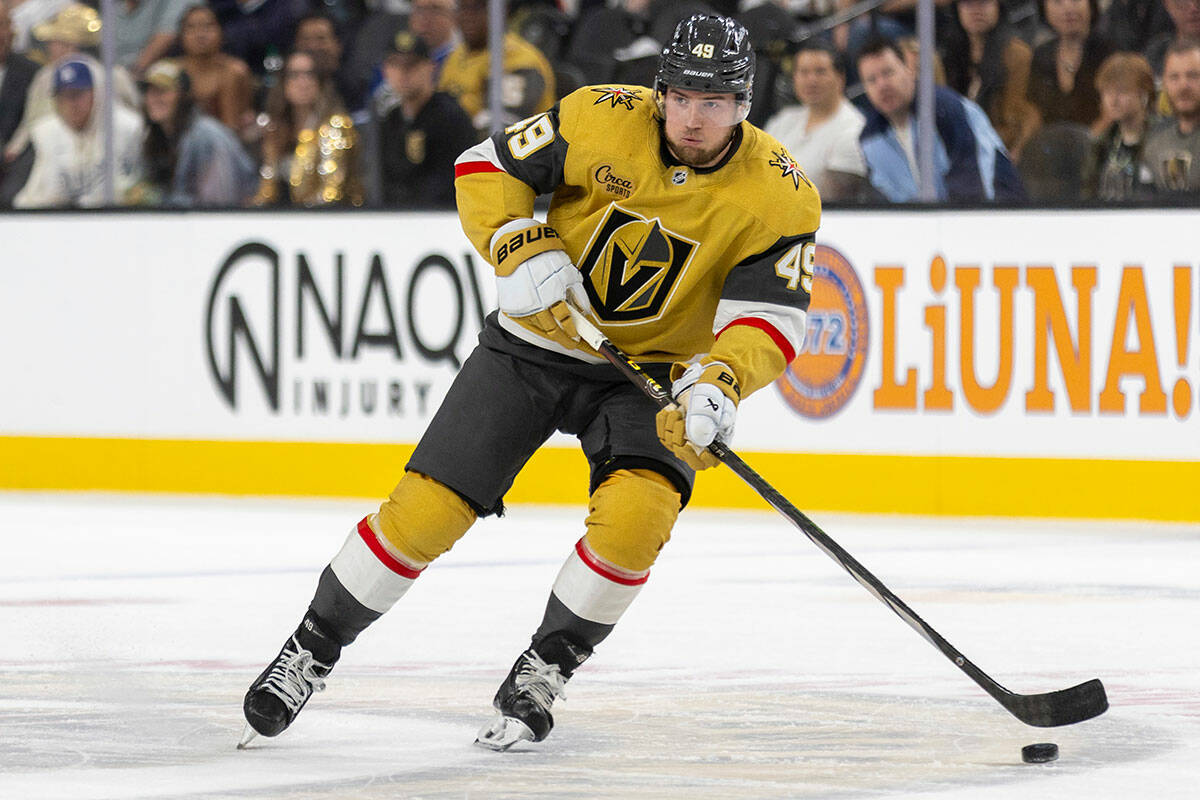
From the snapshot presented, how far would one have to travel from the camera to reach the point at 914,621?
12.2 ft

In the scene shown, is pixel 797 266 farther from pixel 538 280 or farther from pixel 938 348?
pixel 938 348

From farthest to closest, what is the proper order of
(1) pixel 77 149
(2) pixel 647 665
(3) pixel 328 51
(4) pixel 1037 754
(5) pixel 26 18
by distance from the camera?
(5) pixel 26 18
(1) pixel 77 149
(3) pixel 328 51
(2) pixel 647 665
(4) pixel 1037 754

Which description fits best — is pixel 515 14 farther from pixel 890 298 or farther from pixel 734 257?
pixel 734 257

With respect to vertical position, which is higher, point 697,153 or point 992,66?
point 697,153

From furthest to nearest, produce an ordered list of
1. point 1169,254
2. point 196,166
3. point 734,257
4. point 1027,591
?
point 196,166 < point 1169,254 < point 1027,591 < point 734,257

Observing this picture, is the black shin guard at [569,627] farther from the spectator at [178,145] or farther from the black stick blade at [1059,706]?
the spectator at [178,145]

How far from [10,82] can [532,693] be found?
5571mm

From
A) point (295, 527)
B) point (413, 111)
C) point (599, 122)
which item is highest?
point (599, 122)

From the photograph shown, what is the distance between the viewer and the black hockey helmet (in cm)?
357

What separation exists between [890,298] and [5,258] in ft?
11.0

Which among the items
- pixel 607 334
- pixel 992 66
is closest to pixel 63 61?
pixel 992 66

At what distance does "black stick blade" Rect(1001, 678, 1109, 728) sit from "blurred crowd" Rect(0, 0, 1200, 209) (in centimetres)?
362

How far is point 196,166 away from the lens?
27.1ft

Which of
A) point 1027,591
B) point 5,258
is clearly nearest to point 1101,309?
point 1027,591
